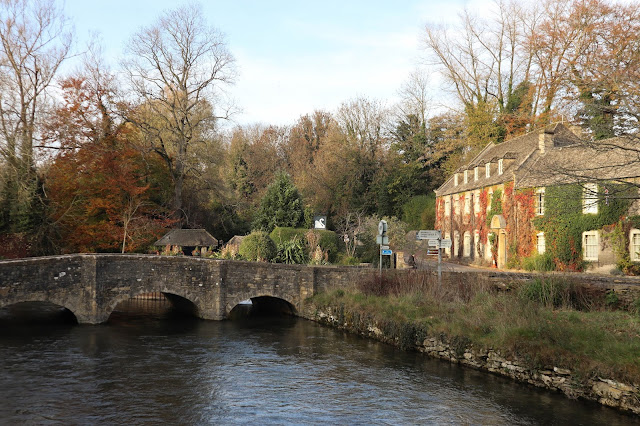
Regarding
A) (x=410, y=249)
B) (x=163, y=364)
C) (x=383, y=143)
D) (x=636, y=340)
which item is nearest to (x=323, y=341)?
(x=163, y=364)

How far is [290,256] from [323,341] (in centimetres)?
829

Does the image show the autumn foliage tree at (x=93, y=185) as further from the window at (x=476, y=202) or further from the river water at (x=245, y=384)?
the window at (x=476, y=202)

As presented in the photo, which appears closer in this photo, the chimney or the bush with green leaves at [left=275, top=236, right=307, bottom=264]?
the bush with green leaves at [left=275, top=236, right=307, bottom=264]

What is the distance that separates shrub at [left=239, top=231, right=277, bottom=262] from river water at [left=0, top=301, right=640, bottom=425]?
6202mm

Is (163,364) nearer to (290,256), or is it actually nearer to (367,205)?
(290,256)

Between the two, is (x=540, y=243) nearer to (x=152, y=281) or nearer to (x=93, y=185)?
(x=152, y=281)

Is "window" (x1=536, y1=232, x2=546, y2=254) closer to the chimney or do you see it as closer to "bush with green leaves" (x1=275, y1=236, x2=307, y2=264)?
the chimney

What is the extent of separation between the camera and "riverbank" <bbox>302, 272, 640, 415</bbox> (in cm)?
1134

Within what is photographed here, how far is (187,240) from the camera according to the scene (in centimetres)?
2759

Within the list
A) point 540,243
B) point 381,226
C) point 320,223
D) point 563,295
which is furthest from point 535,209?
point 563,295

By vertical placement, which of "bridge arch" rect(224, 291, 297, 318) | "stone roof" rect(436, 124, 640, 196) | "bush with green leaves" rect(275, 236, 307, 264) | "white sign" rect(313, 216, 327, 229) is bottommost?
"bridge arch" rect(224, 291, 297, 318)

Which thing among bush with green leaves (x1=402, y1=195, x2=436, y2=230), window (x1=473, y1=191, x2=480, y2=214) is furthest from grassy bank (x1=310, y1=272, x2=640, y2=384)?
bush with green leaves (x1=402, y1=195, x2=436, y2=230)

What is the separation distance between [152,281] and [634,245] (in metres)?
21.0

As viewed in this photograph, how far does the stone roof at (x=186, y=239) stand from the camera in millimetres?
27359
